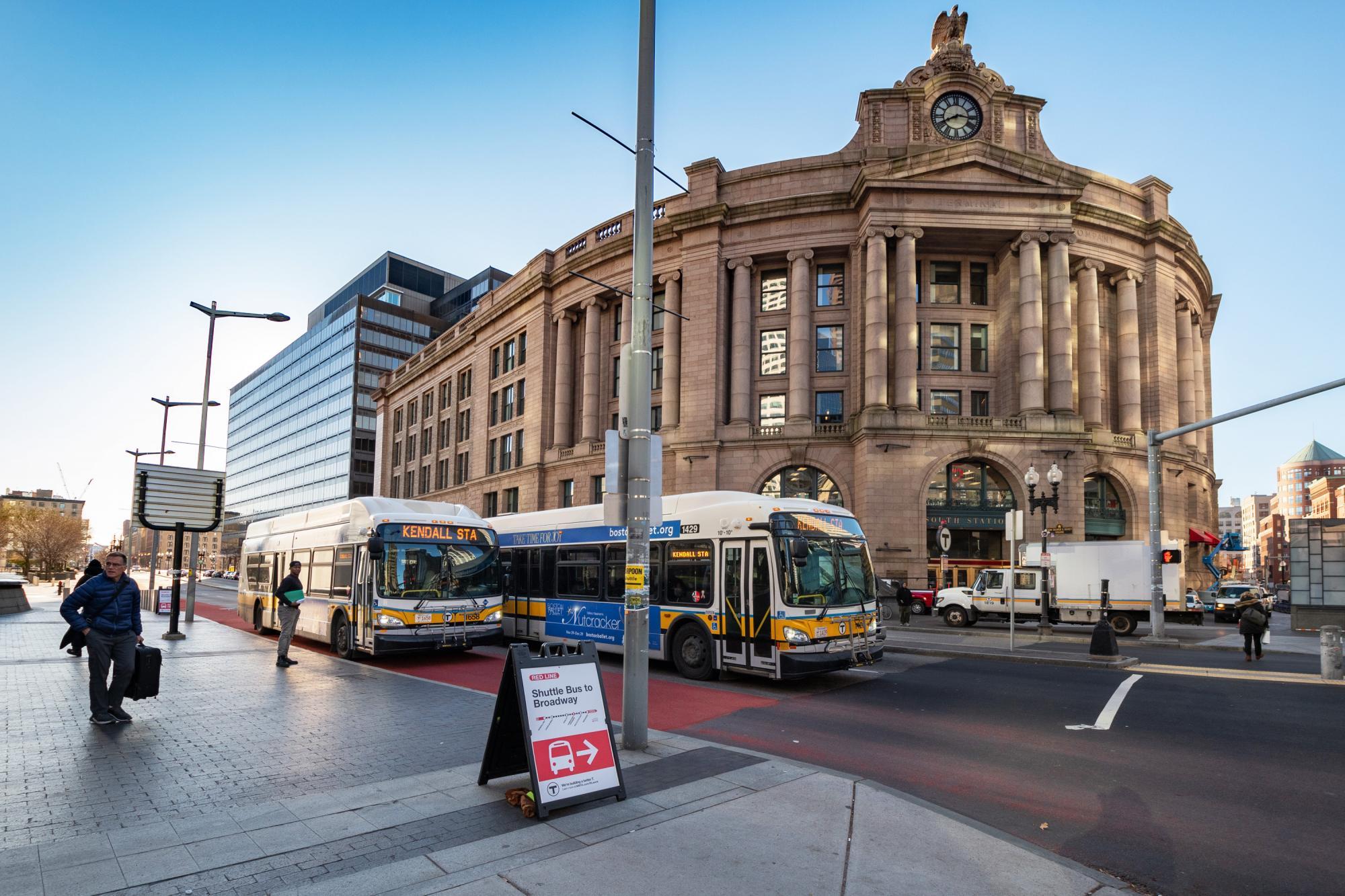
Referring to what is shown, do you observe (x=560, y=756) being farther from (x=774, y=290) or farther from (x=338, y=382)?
(x=338, y=382)

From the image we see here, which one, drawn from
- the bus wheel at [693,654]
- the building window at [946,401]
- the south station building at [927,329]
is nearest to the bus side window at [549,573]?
the bus wheel at [693,654]

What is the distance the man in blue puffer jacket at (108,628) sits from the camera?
852 centimetres

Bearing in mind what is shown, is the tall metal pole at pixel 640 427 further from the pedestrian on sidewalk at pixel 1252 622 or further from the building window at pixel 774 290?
the building window at pixel 774 290

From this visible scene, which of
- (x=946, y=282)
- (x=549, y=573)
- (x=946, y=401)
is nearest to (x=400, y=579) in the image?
(x=549, y=573)

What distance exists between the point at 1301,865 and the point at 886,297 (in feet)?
112

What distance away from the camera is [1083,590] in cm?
2680

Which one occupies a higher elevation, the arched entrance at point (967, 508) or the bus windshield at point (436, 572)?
the arched entrance at point (967, 508)

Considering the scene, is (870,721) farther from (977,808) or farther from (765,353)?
(765,353)

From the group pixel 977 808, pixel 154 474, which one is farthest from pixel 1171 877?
pixel 154 474

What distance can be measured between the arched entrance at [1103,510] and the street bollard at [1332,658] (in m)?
25.5

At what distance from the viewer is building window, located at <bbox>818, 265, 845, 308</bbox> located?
4000 cm

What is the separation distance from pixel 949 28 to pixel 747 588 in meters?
41.5

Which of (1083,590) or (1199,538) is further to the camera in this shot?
(1199,538)

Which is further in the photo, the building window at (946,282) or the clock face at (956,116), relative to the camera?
the clock face at (956,116)
